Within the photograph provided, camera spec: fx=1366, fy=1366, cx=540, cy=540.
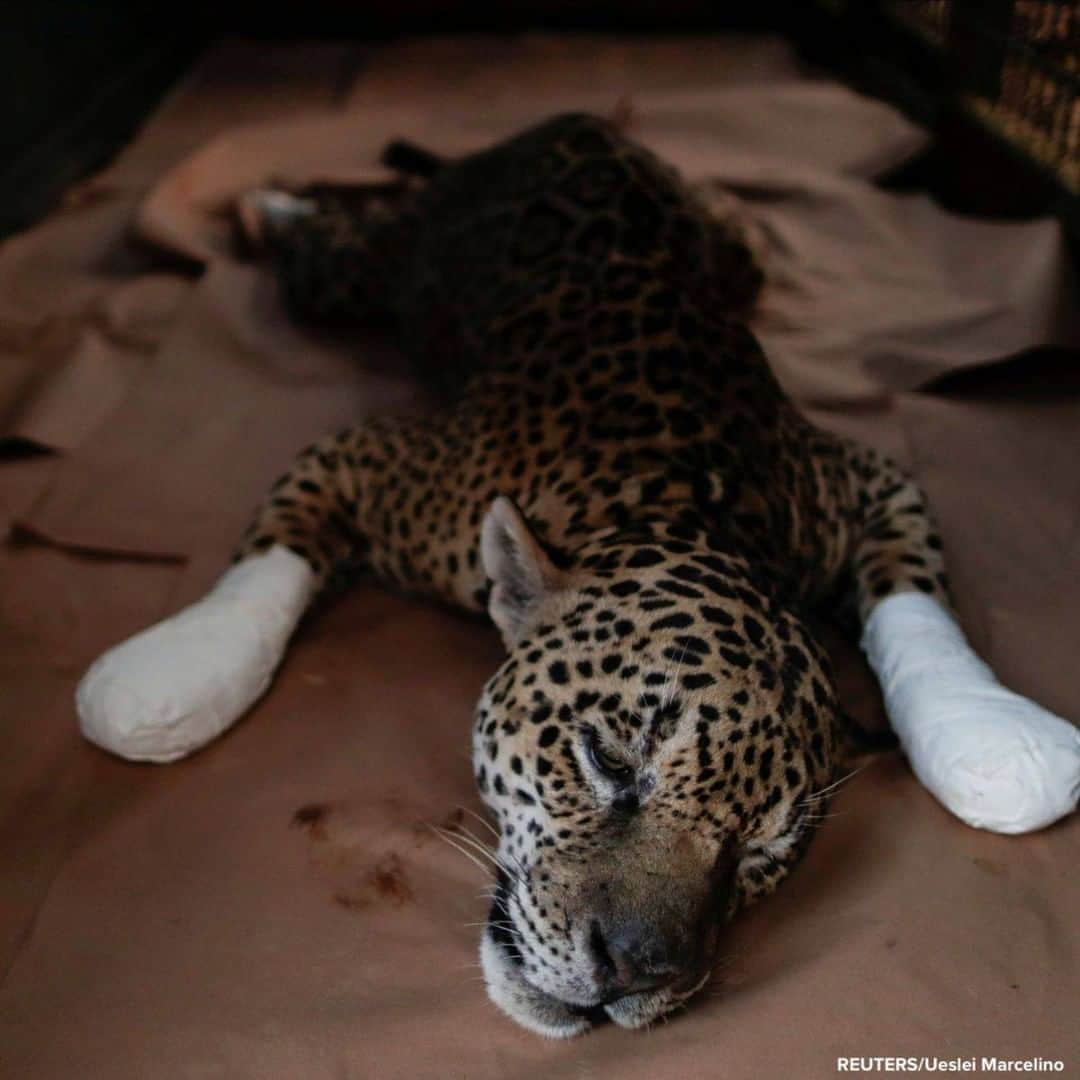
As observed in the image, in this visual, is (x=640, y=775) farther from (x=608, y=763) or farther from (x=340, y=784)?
(x=340, y=784)

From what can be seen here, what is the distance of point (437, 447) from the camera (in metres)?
2.38

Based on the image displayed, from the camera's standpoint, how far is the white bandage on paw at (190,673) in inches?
80.5

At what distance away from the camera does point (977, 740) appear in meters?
1.90

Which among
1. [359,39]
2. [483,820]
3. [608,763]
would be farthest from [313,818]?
[359,39]

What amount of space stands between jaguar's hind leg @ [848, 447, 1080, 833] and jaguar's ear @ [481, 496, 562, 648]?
60cm

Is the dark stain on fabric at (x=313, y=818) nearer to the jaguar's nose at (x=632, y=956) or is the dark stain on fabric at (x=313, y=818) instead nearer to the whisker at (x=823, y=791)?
the jaguar's nose at (x=632, y=956)

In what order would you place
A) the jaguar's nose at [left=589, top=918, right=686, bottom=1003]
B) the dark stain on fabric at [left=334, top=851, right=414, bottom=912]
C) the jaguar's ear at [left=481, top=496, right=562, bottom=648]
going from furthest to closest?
1. the dark stain on fabric at [left=334, top=851, right=414, bottom=912]
2. the jaguar's ear at [left=481, top=496, right=562, bottom=648]
3. the jaguar's nose at [left=589, top=918, right=686, bottom=1003]

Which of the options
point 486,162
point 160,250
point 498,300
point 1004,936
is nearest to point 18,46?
point 160,250

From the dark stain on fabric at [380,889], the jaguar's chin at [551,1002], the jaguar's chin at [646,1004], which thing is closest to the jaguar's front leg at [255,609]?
the dark stain on fabric at [380,889]

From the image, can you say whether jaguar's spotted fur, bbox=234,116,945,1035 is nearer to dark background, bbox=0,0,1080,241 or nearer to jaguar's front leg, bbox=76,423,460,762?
jaguar's front leg, bbox=76,423,460,762

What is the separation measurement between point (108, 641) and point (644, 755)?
1.22 meters

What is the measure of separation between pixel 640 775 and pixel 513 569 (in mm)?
375

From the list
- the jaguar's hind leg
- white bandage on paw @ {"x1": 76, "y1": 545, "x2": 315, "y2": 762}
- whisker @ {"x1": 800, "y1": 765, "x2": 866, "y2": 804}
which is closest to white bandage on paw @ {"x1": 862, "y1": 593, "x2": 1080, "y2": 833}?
Result: the jaguar's hind leg

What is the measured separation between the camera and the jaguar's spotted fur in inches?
62.8
